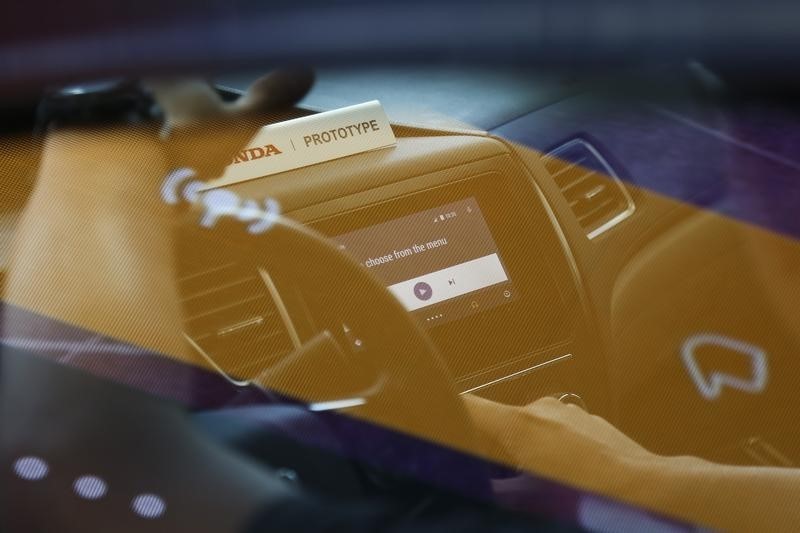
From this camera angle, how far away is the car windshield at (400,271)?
95 centimetres

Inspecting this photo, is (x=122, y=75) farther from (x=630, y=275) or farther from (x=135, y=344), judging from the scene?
(x=630, y=275)

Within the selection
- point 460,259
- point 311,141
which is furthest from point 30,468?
point 460,259

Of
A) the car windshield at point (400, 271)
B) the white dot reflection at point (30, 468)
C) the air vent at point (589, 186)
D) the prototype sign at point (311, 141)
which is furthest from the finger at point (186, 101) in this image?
the air vent at point (589, 186)

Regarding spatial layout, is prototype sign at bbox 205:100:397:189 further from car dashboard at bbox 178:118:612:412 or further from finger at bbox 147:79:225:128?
finger at bbox 147:79:225:128

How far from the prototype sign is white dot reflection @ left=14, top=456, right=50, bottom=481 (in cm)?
37

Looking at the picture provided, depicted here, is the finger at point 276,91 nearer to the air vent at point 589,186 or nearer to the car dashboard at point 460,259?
the car dashboard at point 460,259

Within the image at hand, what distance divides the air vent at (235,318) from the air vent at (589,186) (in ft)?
1.80

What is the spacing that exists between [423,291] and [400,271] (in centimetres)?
4

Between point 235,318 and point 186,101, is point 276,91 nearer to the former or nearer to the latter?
A: point 186,101

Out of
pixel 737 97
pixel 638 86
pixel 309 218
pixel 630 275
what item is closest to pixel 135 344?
pixel 309 218

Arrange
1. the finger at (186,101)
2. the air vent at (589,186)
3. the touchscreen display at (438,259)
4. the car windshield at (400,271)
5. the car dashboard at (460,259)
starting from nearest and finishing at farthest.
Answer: the car windshield at (400,271) < the finger at (186,101) < the car dashboard at (460,259) < the touchscreen display at (438,259) < the air vent at (589,186)

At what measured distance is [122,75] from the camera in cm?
98

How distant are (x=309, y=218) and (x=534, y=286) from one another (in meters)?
0.35

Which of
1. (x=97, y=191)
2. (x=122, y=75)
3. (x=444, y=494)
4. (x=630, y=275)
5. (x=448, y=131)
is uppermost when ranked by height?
(x=122, y=75)
